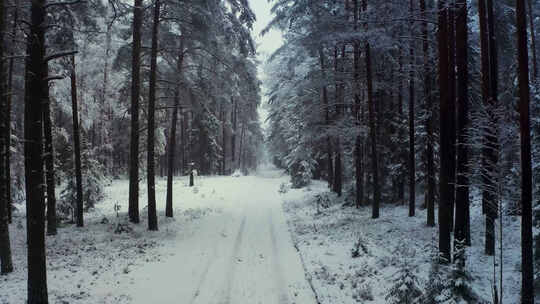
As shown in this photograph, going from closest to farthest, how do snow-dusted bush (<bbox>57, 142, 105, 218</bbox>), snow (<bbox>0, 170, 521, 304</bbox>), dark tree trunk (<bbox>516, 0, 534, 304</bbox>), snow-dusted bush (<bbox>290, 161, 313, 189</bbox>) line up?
dark tree trunk (<bbox>516, 0, 534, 304</bbox>)
snow (<bbox>0, 170, 521, 304</bbox>)
snow-dusted bush (<bbox>57, 142, 105, 218</bbox>)
snow-dusted bush (<bbox>290, 161, 313, 189</bbox>)

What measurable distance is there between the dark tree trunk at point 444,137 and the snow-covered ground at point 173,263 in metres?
4.11

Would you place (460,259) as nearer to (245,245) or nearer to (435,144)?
(245,245)

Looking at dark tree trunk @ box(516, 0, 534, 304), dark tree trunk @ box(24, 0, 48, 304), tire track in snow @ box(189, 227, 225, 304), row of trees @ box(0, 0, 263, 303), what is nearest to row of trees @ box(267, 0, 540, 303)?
dark tree trunk @ box(516, 0, 534, 304)

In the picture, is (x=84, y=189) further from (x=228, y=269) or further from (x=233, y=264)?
(x=228, y=269)

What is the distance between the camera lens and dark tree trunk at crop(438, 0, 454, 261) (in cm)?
1003

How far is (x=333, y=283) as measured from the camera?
982cm

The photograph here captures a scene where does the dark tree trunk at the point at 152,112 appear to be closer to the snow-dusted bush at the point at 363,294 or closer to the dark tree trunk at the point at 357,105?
the dark tree trunk at the point at 357,105

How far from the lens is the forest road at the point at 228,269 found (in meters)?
8.96

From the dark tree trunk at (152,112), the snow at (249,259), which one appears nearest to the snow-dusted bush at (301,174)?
the snow at (249,259)

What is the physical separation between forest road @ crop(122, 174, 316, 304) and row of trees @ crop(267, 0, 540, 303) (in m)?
4.33

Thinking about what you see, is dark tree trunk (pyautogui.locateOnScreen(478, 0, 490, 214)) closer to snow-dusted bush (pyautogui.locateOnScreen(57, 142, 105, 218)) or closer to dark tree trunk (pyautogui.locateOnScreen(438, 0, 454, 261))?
dark tree trunk (pyautogui.locateOnScreen(438, 0, 454, 261))

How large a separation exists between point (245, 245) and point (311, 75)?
31.8 feet

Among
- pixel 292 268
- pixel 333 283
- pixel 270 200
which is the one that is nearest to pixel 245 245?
pixel 292 268

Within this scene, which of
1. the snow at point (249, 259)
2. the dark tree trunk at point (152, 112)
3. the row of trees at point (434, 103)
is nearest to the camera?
the row of trees at point (434, 103)
